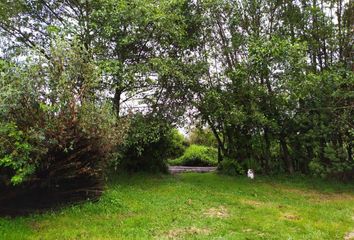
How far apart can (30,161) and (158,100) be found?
6.98 meters

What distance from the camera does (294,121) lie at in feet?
45.7

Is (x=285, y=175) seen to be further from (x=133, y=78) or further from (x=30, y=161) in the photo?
(x=30, y=161)

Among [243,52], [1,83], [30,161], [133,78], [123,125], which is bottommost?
[30,161]

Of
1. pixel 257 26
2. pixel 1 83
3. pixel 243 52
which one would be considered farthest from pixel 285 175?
pixel 1 83

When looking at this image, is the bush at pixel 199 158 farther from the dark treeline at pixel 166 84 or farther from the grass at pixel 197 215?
the grass at pixel 197 215

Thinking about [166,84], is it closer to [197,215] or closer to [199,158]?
[197,215]

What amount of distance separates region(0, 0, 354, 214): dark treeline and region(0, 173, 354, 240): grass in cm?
100

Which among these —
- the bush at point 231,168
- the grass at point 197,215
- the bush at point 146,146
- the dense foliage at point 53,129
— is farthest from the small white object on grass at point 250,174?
the dense foliage at point 53,129

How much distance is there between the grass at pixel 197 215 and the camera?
6.84 metres

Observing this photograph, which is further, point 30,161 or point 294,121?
point 294,121

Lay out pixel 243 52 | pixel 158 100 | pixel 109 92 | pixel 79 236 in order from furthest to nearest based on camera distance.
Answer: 1. pixel 243 52
2. pixel 158 100
3. pixel 109 92
4. pixel 79 236

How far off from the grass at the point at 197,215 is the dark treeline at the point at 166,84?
3.29 ft

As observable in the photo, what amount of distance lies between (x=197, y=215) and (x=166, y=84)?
596 centimetres

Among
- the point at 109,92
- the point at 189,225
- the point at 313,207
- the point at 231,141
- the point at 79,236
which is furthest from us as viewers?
the point at 231,141
